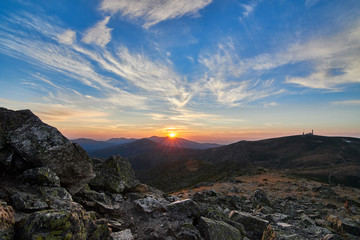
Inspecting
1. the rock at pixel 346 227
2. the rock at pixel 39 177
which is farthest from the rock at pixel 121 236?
the rock at pixel 346 227

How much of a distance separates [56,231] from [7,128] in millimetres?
7485

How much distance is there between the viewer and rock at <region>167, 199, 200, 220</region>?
9.85 meters

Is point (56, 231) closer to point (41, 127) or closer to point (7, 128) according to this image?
point (41, 127)

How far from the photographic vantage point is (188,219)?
9531 mm

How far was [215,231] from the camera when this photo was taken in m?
8.36

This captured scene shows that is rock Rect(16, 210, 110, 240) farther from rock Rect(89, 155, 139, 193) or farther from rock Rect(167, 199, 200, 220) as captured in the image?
rock Rect(89, 155, 139, 193)

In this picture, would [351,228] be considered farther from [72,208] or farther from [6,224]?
[6,224]

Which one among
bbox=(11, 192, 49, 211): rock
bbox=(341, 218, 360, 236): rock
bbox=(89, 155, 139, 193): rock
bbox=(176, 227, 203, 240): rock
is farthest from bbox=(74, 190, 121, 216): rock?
bbox=(341, 218, 360, 236): rock

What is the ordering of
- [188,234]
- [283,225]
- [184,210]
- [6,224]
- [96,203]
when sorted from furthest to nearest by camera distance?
[283,225]
[96,203]
[184,210]
[188,234]
[6,224]

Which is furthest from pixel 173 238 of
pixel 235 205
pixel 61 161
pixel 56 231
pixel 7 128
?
pixel 235 205

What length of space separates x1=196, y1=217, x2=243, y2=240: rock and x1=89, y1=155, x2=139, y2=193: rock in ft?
25.2

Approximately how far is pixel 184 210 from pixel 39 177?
24.2 feet

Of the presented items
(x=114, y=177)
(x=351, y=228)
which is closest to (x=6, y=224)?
(x=114, y=177)

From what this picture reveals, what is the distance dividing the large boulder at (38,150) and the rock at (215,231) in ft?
23.3
